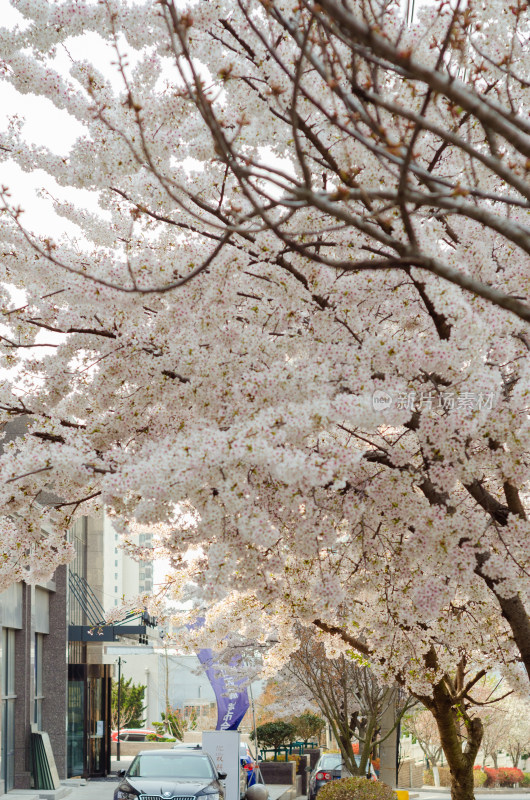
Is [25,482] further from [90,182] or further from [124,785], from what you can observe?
[124,785]

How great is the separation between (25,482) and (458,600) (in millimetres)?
6689

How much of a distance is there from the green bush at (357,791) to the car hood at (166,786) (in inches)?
97.1

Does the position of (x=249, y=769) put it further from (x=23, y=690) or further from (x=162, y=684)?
(x=162, y=684)

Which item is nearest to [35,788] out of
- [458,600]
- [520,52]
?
[458,600]

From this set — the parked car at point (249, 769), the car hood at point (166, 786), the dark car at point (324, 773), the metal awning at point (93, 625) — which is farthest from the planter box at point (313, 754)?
the car hood at point (166, 786)

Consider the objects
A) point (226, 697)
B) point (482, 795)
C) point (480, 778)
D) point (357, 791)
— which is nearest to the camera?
point (357, 791)

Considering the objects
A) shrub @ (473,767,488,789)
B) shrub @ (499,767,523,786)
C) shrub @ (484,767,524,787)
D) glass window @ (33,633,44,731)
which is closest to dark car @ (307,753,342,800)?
glass window @ (33,633,44,731)

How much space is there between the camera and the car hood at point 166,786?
43.8 feet

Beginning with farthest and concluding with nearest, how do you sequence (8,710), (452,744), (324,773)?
(324,773) → (8,710) → (452,744)

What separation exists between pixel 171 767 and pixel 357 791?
9.99 ft

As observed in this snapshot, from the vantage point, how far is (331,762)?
913 inches

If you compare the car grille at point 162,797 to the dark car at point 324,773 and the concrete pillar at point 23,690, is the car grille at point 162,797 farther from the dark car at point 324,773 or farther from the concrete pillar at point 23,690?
the dark car at point 324,773

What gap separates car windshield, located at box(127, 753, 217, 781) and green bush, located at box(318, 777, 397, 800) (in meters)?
2.12

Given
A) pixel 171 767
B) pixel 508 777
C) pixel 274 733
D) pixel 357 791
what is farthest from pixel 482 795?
A: pixel 171 767
